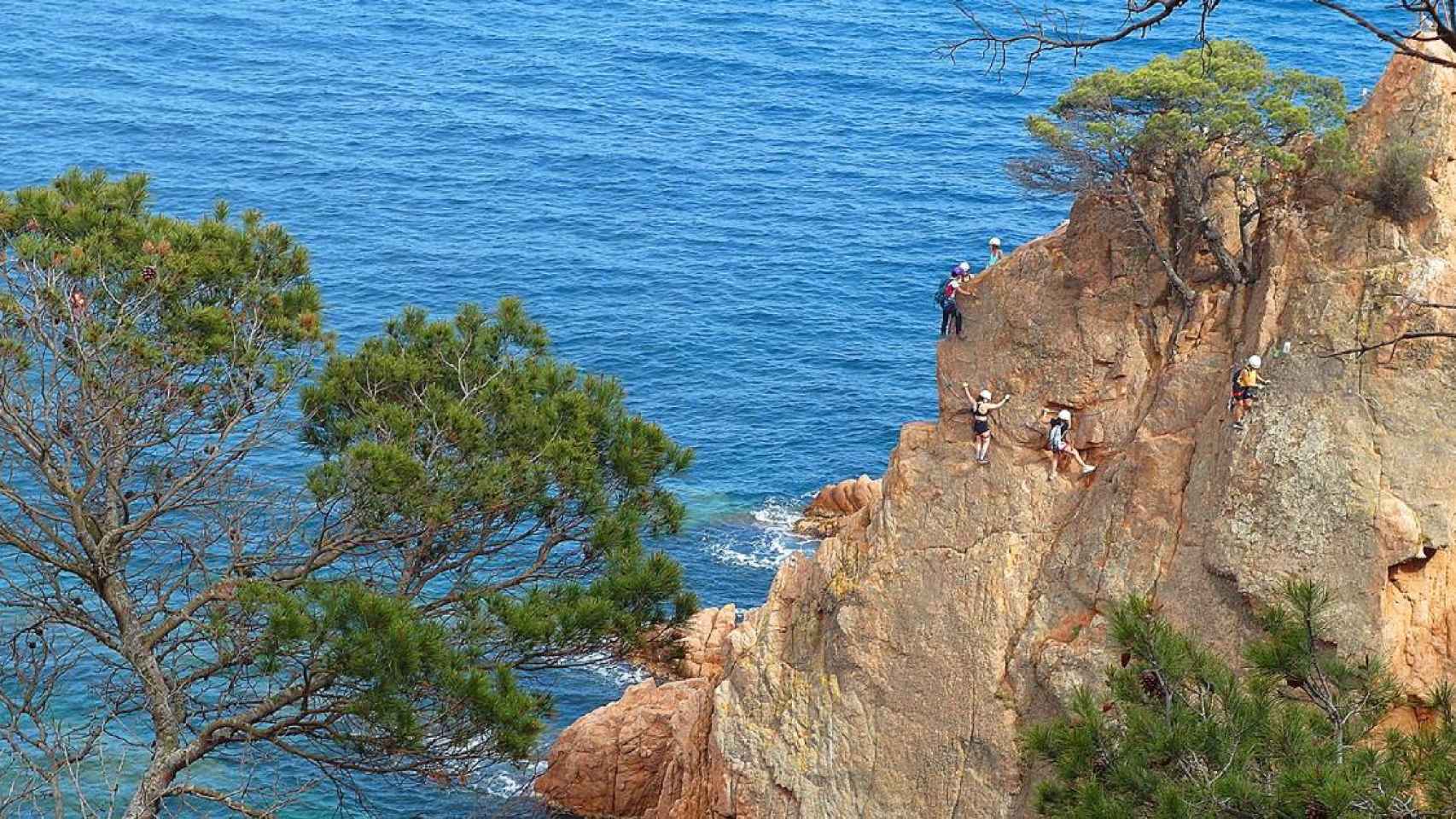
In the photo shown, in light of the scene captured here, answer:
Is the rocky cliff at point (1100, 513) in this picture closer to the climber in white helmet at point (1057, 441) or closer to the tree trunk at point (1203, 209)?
the climber in white helmet at point (1057, 441)

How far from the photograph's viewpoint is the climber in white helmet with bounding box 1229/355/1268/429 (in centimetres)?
3266

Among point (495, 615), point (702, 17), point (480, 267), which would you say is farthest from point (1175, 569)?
point (702, 17)

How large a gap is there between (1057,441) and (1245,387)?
15.4 ft

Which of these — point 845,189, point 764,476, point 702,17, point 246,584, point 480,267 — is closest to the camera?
point 246,584

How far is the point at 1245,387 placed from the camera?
3269 centimetres

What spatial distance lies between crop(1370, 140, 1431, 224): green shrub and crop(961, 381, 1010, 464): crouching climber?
8.73 m

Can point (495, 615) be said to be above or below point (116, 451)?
below

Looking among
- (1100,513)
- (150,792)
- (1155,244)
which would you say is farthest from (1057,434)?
(150,792)

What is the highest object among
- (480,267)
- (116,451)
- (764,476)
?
(116,451)

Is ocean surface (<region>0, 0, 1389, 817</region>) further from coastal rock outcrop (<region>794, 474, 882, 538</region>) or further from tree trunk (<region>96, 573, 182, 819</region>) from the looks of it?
tree trunk (<region>96, 573, 182, 819</region>)

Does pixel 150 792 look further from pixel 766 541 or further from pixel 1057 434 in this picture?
pixel 766 541

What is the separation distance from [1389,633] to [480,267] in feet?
196

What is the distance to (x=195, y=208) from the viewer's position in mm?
88938

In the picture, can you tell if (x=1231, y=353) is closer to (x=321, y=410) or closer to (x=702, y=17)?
(x=321, y=410)
